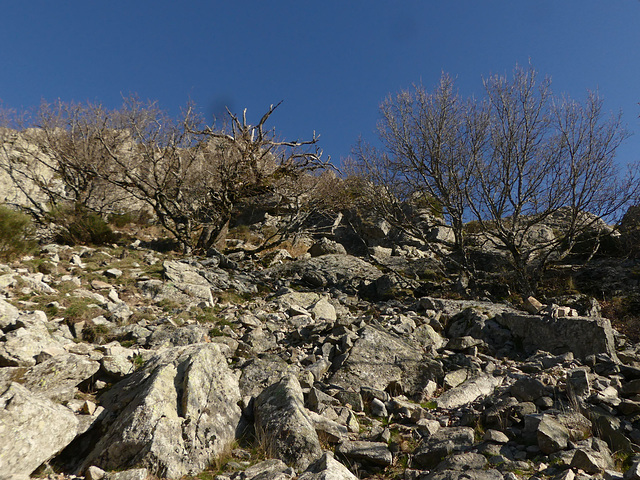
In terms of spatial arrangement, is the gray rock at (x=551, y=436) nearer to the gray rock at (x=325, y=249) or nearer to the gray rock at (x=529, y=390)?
the gray rock at (x=529, y=390)

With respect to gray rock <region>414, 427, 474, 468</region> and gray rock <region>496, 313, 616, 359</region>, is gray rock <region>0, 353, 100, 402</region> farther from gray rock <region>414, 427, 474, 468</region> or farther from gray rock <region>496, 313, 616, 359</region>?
gray rock <region>496, 313, 616, 359</region>

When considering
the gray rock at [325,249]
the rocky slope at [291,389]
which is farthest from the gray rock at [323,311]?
the gray rock at [325,249]

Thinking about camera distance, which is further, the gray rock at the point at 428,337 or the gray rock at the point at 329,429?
the gray rock at the point at 428,337

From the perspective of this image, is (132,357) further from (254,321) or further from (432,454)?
(432,454)

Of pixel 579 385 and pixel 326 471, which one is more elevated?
pixel 579 385

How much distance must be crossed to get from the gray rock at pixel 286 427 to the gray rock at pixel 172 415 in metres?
0.39

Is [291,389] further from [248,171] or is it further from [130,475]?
[248,171]

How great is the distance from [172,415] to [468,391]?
4066 mm

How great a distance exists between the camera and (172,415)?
11.9 feet

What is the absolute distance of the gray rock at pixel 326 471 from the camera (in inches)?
111

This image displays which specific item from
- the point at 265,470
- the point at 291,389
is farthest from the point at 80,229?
the point at 265,470

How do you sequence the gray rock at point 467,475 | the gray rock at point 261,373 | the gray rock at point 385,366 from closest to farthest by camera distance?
the gray rock at point 467,475
the gray rock at point 261,373
the gray rock at point 385,366

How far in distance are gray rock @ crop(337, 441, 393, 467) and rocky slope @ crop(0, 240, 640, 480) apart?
22 mm

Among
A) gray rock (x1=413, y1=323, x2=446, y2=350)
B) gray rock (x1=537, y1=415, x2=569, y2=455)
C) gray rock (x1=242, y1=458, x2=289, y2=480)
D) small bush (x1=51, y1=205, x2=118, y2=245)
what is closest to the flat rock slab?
gray rock (x1=413, y1=323, x2=446, y2=350)
